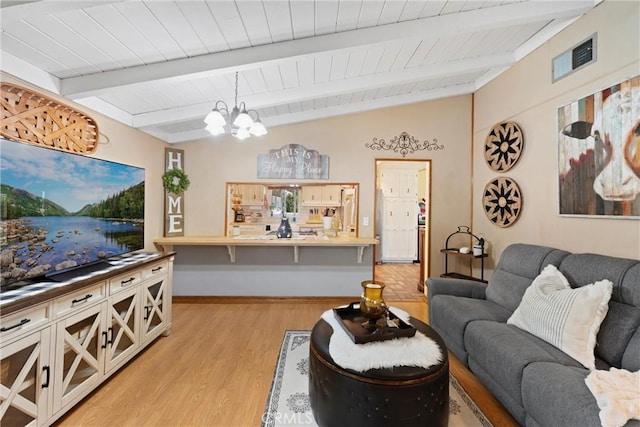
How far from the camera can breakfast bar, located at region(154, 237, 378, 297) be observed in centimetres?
400

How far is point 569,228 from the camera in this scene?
250 centimetres

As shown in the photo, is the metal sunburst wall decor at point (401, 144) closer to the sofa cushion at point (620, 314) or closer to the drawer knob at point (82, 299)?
the sofa cushion at point (620, 314)

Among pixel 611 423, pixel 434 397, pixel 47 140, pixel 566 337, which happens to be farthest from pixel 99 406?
pixel 566 337

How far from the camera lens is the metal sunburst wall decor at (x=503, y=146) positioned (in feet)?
10.4

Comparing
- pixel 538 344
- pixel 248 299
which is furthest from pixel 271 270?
pixel 538 344

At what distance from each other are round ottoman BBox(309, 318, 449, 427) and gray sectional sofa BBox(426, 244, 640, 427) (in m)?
0.47

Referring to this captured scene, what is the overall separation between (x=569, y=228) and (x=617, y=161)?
2.19ft

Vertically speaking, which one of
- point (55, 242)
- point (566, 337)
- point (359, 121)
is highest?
point (359, 121)

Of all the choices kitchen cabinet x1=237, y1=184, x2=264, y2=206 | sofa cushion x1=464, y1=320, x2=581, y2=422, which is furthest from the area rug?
kitchen cabinet x1=237, y1=184, x2=264, y2=206

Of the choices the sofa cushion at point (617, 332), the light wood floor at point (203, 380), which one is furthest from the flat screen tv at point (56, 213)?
the sofa cushion at point (617, 332)

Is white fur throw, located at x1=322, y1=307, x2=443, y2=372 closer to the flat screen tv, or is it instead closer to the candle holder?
the candle holder

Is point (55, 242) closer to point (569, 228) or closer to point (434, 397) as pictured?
point (434, 397)

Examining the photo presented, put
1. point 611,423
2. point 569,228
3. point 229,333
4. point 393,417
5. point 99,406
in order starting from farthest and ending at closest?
point 229,333
point 569,228
point 99,406
point 393,417
point 611,423

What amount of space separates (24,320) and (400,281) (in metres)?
4.93
